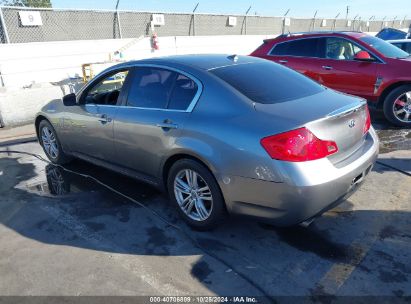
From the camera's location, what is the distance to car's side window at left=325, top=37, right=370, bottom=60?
7.15 m

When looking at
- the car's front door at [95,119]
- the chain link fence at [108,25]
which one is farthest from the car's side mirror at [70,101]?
the chain link fence at [108,25]

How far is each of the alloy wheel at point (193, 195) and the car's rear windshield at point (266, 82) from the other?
2.99ft

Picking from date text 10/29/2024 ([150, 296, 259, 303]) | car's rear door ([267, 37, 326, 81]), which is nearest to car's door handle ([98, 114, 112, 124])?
date text 10/29/2024 ([150, 296, 259, 303])

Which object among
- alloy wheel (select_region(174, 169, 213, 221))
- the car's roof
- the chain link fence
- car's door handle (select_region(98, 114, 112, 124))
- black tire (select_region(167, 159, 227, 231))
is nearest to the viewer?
black tire (select_region(167, 159, 227, 231))

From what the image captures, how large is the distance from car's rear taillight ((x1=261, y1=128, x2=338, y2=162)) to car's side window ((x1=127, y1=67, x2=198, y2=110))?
3.37 feet

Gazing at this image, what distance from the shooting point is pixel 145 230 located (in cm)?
365

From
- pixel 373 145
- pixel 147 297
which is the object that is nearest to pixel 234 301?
pixel 147 297

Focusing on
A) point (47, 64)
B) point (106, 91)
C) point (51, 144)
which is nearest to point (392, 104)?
point (106, 91)

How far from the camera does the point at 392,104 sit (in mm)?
6746

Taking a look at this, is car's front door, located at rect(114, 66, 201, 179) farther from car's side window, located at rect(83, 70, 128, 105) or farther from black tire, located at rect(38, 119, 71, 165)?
black tire, located at rect(38, 119, 71, 165)

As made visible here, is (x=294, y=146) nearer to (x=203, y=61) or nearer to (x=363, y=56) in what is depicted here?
(x=203, y=61)

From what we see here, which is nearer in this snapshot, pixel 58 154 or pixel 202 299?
pixel 202 299

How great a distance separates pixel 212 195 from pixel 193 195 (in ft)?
1.00

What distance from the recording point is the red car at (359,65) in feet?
21.9
